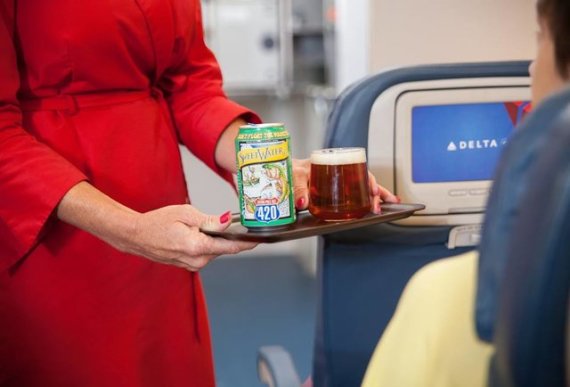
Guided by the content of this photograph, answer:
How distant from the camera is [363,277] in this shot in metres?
1.47

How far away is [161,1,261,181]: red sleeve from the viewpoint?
154 centimetres

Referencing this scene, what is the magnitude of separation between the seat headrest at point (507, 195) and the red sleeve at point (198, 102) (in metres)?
0.94

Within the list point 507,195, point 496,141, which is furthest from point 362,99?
point 507,195

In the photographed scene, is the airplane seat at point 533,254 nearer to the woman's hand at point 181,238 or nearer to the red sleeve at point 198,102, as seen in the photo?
the woman's hand at point 181,238

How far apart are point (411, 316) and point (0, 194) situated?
77 cm

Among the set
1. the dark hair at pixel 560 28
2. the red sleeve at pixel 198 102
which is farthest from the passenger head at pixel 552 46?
the red sleeve at pixel 198 102

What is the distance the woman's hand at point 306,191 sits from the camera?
1.33 meters

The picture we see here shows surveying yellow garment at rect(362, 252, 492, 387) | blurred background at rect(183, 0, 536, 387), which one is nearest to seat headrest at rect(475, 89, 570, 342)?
yellow garment at rect(362, 252, 492, 387)

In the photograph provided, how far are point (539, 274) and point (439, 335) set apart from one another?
216 millimetres

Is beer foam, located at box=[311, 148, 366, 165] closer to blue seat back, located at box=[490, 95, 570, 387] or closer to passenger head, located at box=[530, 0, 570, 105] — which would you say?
passenger head, located at box=[530, 0, 570, 105]

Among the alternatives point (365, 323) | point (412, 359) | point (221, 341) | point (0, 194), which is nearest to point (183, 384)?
point (365, 323)

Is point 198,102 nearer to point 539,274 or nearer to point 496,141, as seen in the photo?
point 496,141

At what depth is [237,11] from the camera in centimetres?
514

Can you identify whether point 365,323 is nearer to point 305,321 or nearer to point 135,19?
point 135,19
